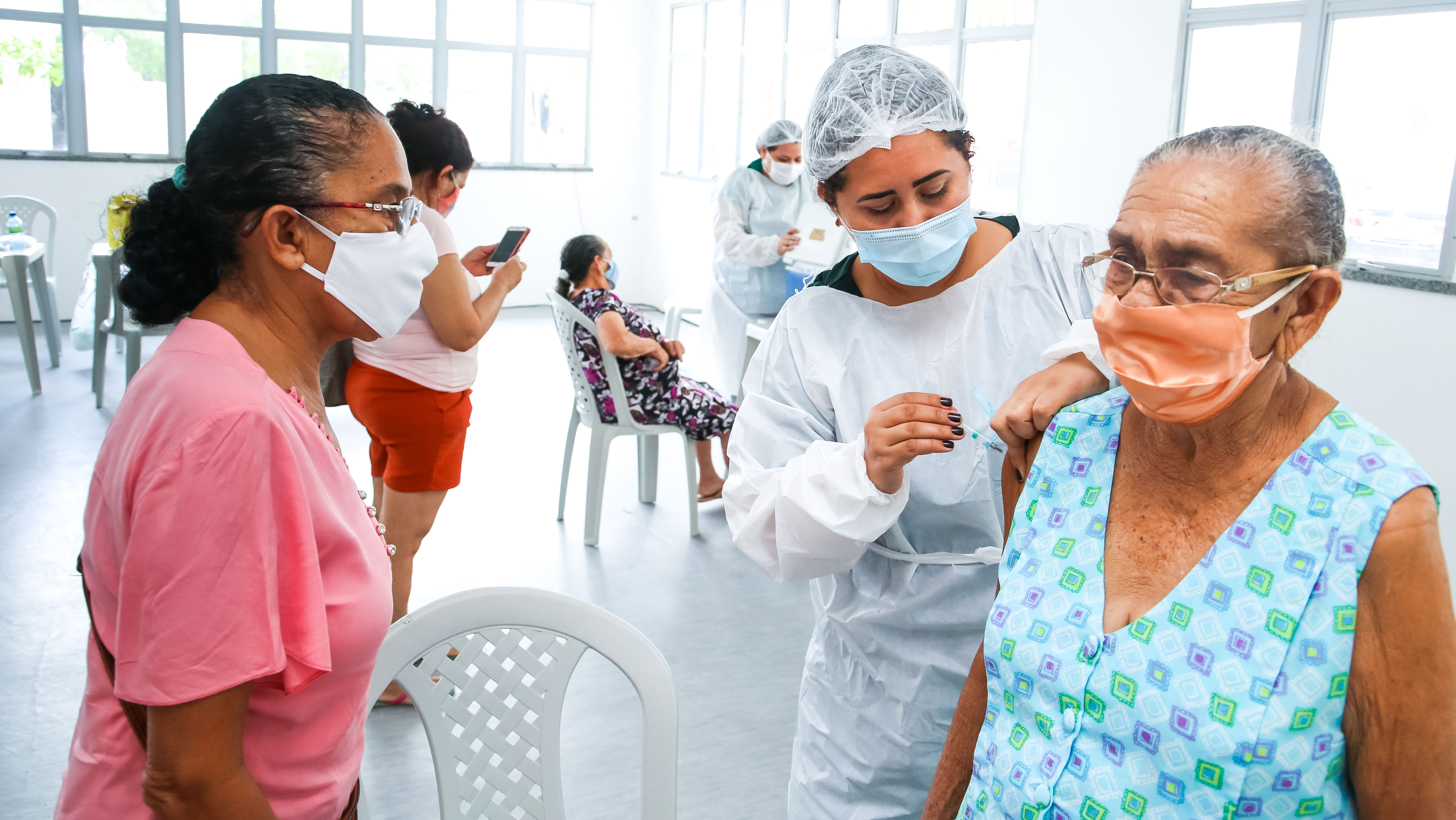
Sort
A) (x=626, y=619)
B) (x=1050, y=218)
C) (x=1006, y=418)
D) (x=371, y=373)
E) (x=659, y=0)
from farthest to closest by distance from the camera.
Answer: (x=659, y=0) → (x=1050, y=218) → (x=626, y=619) → (x=371, y=373) → (x=1006, y=418)

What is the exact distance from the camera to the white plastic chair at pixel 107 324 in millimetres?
4879

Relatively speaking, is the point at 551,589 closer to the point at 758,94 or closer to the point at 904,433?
the point at 904,433

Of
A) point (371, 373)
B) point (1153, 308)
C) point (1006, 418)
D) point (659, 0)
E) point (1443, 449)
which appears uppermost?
point (659, 0)

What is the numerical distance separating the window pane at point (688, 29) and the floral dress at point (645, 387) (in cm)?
509

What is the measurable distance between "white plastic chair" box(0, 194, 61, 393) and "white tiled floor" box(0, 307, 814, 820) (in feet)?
1.02

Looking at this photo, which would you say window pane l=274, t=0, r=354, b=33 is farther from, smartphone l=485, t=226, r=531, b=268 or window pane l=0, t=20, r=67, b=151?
smartphone l=485, t=226, r=531, b=268

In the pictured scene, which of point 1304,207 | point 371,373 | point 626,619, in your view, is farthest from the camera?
point 626,619

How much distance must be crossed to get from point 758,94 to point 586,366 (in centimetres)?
444

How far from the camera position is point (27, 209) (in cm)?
619

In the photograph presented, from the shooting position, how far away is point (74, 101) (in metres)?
6.95

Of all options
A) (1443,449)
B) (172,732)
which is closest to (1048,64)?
(1443,449)

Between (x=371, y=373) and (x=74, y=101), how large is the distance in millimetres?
6271

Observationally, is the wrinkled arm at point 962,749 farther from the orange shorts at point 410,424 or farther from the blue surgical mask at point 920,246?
the orange shorts at point 410,424

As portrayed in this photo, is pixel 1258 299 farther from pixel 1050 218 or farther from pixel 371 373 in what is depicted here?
pixel 1050 218
